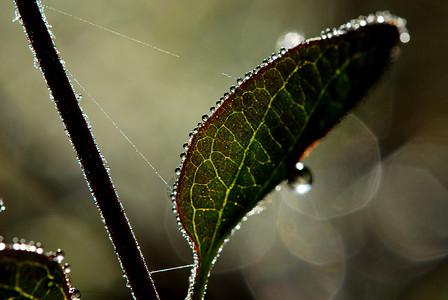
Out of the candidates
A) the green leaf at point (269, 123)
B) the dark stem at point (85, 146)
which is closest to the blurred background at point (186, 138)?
the green leaf at point (269, 123)

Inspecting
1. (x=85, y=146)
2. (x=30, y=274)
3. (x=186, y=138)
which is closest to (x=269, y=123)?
(x=85, y=146)

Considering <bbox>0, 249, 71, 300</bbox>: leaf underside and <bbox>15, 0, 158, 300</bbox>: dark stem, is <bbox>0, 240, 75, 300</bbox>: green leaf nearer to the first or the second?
<bbox>0, 249, 71, 300</bbox>: leaf underside

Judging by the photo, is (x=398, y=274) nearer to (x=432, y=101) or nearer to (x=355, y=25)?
(x=432, y=101)

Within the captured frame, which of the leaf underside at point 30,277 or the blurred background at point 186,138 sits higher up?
the blurred background at point 186,138

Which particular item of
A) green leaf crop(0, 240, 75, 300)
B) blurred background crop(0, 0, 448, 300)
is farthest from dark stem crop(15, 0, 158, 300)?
blurred background crop(0, 0, 448, 300)

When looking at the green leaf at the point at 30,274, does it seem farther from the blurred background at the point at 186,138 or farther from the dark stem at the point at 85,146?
the blurred background at the point at 186,138

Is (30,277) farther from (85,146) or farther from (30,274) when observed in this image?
(85,146)
